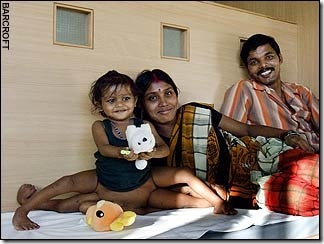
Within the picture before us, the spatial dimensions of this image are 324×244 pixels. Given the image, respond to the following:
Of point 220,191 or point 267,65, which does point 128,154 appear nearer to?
point 220,191

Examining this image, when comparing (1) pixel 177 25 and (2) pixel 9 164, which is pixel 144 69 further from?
(2) pixel 9 164

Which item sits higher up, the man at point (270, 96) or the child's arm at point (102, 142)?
the man at point (270, 96)

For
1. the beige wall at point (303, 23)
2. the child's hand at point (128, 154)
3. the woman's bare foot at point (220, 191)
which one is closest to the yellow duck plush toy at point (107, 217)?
the child's hand at point (128, 154)

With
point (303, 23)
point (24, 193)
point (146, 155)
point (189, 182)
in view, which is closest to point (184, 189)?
point (189, 182)

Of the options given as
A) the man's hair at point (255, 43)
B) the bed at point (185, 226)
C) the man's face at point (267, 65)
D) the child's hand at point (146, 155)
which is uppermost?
the man's hair at point (255, 43)

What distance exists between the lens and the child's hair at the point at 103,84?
3.63ft

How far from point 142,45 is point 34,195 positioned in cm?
41

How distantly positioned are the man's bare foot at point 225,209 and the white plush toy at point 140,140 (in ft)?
0.66

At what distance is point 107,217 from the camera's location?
1.07 meters

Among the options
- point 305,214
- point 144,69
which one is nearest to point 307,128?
point 305,214

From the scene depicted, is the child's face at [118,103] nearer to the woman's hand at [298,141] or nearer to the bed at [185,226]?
the bed at [185,226]

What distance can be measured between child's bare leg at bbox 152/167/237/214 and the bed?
0.8 inches

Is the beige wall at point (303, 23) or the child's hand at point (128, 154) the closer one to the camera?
the child's hand at point (128, 154)

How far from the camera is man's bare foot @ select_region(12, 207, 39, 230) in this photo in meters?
1.06
